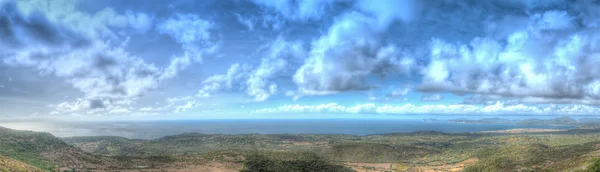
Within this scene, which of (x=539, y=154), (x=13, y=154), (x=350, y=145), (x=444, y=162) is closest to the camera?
(x=13, y=154)

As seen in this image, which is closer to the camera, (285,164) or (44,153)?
(44,153)

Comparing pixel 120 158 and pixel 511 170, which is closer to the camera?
pixel 511 170

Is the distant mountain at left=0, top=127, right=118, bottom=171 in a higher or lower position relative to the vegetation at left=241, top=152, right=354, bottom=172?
higher

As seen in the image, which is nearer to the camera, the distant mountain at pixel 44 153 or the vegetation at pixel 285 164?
the distant mountain at pixel 44 153

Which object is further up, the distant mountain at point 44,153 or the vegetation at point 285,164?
the distant mountain at point 44,153

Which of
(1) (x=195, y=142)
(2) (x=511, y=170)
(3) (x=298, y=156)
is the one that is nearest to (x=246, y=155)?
(3) (x=298, y=156)

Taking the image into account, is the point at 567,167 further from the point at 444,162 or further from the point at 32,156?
the point at 32,156

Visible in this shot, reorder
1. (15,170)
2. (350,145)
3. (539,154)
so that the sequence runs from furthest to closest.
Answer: (350,145)
(539,154)
(15,170)

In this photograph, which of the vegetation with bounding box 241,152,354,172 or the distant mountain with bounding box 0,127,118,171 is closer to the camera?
the distant mountain with bounding box 0,127,118,171

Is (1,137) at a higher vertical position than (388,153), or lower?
higher

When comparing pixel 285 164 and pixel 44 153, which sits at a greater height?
pixel 44 153
